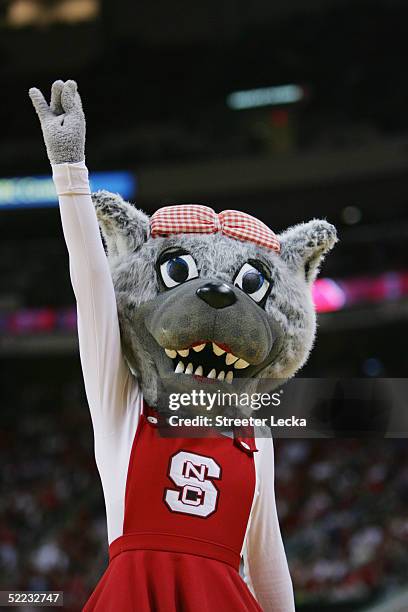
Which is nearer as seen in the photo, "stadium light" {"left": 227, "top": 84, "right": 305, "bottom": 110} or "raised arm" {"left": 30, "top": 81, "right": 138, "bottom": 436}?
"raised arm" {"left": 30, "top": 81, "right": 138, "bottom": 436}

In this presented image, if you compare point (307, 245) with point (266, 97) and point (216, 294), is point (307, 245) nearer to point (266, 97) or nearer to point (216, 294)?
point (216, 294)

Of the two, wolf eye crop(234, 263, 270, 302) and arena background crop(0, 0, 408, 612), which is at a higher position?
arena background crop(0, 0, 408, 612)

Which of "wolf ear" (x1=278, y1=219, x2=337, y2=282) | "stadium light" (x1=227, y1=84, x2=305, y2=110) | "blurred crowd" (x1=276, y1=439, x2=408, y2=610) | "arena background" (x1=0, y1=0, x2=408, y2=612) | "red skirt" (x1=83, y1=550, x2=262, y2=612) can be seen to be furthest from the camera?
"stadium light" (x1=227, y1=84, x2=305, y2=110)

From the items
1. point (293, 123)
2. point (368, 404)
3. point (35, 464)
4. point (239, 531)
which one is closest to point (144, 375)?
point (239, 531)

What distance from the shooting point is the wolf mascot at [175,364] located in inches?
Result: 57.3

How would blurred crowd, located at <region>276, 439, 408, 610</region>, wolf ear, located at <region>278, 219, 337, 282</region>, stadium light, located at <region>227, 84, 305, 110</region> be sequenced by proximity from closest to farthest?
wolf ear, located at <region>278, 219, 337, 282</region> → blurred crowd, located at <region>276, 439, 408, 610</region> → stadium light, located at <region>227, 84, 305, 110</region>

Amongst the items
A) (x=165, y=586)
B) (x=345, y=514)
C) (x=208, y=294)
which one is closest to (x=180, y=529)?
(x=165, y=586)

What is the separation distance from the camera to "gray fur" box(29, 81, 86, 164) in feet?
4.85

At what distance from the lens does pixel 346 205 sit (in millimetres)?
8391

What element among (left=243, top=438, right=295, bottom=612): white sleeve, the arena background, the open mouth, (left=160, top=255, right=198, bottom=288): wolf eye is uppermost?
the arena background

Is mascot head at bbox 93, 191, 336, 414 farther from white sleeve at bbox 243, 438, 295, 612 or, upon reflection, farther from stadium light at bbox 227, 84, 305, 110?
stadium light at bbox 227, 84, 305, 110

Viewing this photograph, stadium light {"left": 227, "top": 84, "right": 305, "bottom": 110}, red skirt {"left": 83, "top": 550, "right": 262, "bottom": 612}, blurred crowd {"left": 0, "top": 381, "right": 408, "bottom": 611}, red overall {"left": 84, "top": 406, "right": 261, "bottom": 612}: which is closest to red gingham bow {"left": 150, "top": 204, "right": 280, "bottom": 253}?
red overall {"left": 84, "top": 406, "right": 261, "bottom": 612}

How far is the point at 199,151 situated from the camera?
30.1 ft

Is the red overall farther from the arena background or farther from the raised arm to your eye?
the arena background
